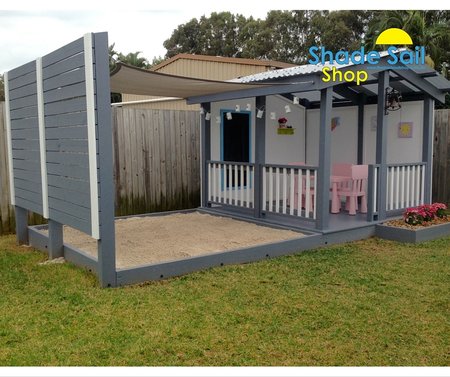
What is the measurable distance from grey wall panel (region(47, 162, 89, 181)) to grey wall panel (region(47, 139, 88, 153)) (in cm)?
18

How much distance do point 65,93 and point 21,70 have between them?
1590mm

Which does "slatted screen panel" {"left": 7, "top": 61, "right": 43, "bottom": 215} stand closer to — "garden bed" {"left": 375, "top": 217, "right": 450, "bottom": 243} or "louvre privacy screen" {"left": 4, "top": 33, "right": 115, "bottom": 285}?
"louvre privacy screen" {"left": 4, "top": 33, "right": 115, "bottom": 285}

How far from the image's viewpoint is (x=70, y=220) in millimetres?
5164

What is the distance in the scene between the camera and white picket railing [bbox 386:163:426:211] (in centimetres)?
767

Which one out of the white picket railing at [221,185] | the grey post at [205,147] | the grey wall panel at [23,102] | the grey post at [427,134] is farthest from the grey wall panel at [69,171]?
the grey post at [427,134]

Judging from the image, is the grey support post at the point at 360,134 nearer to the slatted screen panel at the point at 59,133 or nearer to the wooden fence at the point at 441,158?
the wooden fence at the point at 441,158

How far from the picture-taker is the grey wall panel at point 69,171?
475 centimetres

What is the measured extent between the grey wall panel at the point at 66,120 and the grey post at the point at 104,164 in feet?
0.86

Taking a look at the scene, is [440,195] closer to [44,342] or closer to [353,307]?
[353,307]

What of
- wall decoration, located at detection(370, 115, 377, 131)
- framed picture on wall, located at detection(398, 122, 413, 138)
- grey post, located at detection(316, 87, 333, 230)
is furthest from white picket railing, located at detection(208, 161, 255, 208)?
framed picture on wall, located at detection(398, 122, 413, 138)

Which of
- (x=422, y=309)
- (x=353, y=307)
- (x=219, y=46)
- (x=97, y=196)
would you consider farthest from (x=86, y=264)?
(x=219, y=46)

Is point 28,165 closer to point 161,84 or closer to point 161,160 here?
point 161,84

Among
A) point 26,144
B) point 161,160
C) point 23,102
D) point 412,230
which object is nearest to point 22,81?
point 23,102

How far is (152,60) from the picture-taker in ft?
113
